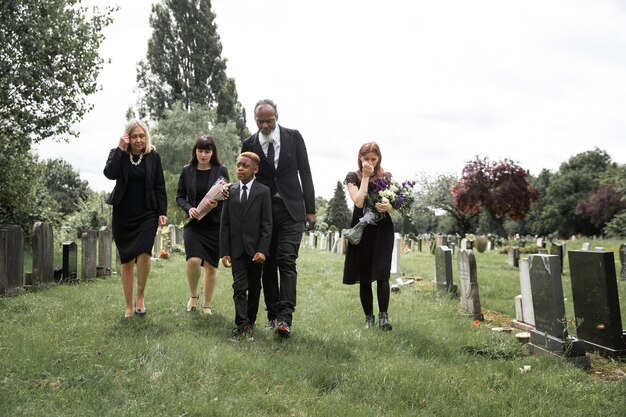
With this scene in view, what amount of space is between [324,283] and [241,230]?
16.1ft

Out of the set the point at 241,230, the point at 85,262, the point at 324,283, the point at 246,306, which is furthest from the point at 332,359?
the point at 85,262

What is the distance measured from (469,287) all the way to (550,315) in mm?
2157

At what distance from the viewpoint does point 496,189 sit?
137ft

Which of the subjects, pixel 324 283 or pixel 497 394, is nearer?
pixel 497 394

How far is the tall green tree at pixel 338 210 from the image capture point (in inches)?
2724

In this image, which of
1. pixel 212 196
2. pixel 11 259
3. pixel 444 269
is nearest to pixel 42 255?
pixel 11 259

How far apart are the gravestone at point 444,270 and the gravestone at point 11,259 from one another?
6.72 m

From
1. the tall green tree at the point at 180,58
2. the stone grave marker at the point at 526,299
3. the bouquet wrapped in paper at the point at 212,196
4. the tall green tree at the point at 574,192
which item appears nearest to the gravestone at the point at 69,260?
the bouquet wrapped in paper at the point at 212,196

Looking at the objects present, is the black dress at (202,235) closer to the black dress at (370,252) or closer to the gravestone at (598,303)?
the black dress at (370,252)

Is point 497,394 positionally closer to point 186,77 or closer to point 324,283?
point 324,283

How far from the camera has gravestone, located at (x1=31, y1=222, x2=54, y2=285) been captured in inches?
319


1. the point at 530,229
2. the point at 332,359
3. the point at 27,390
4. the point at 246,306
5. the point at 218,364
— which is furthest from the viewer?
the point at 530,229

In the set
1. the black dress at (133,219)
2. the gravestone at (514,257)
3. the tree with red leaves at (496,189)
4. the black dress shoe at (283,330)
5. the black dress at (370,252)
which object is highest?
the tree with red leaves at (496,189)

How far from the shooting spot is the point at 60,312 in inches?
225
